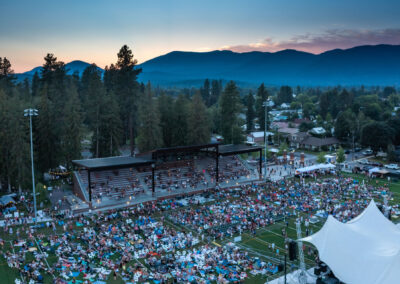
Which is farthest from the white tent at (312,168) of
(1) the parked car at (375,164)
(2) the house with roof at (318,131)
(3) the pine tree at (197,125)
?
(2) the house with roof at (318,131)

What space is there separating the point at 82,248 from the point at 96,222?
4798mm

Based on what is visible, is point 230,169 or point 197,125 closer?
point 230,169

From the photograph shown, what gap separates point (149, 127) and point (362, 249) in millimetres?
33060

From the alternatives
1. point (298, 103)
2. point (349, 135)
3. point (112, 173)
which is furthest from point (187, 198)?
point (298, 103)

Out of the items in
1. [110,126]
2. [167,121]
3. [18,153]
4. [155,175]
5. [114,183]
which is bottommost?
[114,183]

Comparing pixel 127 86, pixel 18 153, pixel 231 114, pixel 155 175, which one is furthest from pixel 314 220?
pixel 127 86

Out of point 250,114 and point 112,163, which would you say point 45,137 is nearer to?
point 112,163

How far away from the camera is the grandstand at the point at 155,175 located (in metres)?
36.0

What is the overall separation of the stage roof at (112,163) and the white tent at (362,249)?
2117 centimetres

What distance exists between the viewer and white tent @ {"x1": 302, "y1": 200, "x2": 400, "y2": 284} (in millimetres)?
17297

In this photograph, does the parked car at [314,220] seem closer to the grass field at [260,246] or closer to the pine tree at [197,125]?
the grass field at [260,246]

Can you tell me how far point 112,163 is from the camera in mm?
36000

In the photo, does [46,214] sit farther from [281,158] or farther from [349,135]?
[349,135]

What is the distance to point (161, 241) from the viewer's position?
84.5ft
